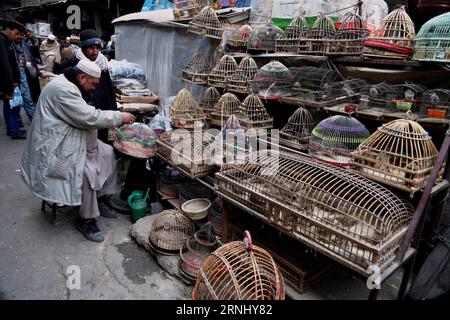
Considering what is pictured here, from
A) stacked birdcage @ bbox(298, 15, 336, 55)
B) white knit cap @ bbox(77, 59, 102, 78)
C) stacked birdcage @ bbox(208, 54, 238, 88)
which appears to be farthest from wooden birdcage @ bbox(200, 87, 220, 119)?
white knit cap @ bbox(77, 59, 102, 78)

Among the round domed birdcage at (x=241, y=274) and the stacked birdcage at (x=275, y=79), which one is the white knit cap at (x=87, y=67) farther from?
the round domed birdcage at (x=241, y=274)

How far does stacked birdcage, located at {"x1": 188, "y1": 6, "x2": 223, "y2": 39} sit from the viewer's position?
4.82m

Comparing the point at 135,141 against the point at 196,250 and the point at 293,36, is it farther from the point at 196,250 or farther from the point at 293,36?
the point at 293,36

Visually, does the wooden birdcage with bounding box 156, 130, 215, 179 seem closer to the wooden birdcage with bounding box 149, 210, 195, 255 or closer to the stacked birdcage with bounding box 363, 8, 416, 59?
the wooden birdcage with bounding box 149, 210, 195, 255

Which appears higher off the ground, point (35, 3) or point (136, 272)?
point (35, 3)

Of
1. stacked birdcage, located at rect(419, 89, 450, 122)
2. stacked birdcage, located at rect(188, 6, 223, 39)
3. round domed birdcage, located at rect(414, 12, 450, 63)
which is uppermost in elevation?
stacked birdcage, located at rect(188, 6, 223, 39)

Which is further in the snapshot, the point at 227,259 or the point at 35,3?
the point at 35,3

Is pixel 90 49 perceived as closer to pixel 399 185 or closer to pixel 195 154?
pixel 195 154

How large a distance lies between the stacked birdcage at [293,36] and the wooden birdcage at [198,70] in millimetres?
1417

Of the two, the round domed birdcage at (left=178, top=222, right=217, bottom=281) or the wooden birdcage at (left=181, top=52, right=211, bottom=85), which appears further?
the wooden birdcage at (left=181, top=52, right=211, bottom=85)

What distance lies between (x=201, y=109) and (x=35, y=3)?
16474 mm

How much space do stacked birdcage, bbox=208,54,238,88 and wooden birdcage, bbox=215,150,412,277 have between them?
186 cm

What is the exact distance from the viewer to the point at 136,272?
3.24 m

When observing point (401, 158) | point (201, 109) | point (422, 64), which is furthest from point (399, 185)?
point (201, 109)
